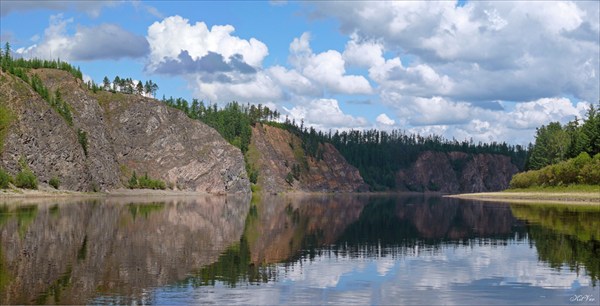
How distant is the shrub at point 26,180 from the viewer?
148 m

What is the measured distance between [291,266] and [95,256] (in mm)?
11954

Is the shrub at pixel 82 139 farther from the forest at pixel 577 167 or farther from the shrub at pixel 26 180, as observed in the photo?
the forest at pixel 577 167

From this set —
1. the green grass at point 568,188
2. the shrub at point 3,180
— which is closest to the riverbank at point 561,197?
the green grass at point 568,188

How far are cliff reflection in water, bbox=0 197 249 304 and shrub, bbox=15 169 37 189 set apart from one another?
86.1m

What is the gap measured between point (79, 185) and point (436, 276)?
15803 centimetres

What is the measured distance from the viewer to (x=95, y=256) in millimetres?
40625

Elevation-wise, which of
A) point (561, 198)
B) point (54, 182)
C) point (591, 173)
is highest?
point (591, 173)

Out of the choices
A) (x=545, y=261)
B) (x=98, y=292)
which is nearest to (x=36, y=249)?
(x=98, y=292)

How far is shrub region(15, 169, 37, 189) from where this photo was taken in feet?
487

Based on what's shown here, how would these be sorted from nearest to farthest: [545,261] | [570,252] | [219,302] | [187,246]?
[219,302] < [545,261] < [570,252] < [187,246]

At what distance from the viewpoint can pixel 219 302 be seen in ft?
86.9

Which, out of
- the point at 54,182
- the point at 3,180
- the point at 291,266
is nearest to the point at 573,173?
the point at 54,182

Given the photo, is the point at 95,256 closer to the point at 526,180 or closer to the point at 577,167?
the point at 577,167

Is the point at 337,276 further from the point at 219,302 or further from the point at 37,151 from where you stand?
the point at 37,151
